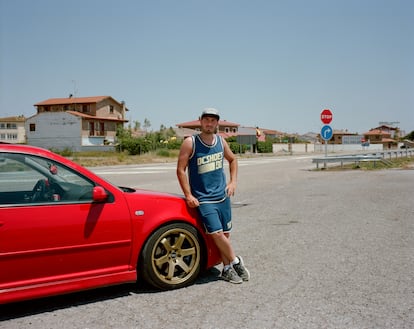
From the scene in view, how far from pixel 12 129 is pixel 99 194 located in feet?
352

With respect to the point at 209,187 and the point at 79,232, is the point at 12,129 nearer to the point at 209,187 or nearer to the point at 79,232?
the point at 209,187

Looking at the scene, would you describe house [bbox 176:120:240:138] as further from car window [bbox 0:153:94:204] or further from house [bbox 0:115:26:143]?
car window [bbox 0:153:94:204]

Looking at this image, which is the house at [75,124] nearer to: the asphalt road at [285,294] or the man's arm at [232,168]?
the asphalt road at [285,294]

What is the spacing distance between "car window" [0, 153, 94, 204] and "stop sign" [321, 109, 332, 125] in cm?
1872

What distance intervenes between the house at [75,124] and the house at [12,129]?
19121 millimetres

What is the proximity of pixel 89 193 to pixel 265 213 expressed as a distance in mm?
5488

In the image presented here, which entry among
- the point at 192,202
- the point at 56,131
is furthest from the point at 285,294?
the point at 56,131

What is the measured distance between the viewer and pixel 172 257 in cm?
429

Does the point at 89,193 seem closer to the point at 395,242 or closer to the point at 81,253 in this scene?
the point at 81,253

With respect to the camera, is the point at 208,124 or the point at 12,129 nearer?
the point at 208,124

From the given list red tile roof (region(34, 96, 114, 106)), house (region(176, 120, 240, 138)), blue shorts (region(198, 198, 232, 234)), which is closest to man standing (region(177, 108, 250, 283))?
blue shorts (region(198, 198, 232, 234))

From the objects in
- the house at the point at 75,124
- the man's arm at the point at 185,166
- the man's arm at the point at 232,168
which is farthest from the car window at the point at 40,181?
the house at the point at 75,124

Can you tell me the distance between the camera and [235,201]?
35.8ft

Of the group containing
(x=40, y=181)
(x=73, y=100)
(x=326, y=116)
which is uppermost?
(x=73, y=100)
